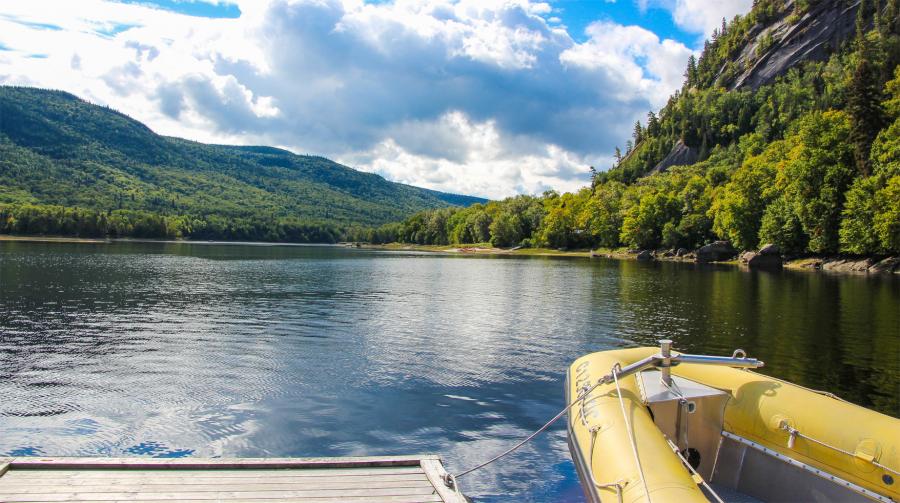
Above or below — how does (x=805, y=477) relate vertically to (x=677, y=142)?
below

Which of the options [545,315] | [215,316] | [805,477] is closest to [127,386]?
[215,316]

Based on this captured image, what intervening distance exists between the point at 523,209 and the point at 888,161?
123 metres

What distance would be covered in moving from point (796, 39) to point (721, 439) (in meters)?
206

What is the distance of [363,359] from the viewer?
21438 millimetres

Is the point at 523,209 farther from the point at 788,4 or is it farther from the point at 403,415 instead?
the point at 403,415

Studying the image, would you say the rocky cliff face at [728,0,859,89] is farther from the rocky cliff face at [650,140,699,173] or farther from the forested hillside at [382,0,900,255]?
the rocky cliff face at [650,140,699,173]

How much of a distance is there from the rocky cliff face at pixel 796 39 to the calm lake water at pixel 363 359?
159m

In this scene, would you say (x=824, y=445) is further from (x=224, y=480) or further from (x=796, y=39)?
(x=796, y=39)

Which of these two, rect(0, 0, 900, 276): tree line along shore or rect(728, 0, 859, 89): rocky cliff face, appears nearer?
rect(0, 0, 900, 276): tree line along shore

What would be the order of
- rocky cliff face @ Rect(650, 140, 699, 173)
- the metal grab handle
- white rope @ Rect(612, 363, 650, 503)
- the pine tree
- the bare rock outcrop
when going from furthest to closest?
rocky cliff face @ Rect(650, 140, 699, 173), the bare rock outcrop, the pine tree, the metal grab handle, white rope @ Rect(612, 363, 650, 503)

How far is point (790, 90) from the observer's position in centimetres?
15725

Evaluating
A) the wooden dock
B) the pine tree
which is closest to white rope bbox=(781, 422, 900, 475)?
the wooden dock

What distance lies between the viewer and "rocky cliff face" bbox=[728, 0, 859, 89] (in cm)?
16888

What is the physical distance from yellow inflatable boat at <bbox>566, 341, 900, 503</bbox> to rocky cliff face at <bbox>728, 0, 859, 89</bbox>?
20035 cm
